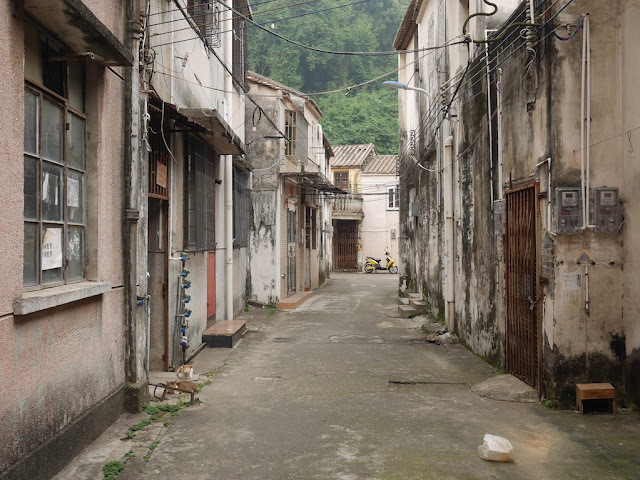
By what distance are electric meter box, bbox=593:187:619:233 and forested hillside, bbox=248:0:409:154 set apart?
36.2 meters

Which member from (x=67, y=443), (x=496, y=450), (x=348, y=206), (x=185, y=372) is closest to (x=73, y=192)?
(x=67, y=443)

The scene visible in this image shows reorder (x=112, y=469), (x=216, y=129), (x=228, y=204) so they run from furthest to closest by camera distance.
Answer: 1. (x=228, y=204)
2. (x=216, y=129)
3. (x=112, y=469)

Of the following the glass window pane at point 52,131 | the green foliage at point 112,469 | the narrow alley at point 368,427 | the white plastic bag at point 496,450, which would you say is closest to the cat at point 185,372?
the narrow alley at point 368,427

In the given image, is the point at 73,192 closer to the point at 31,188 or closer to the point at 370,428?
the point at 31,188

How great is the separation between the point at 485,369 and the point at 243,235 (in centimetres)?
833

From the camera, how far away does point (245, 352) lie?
10.0 metres

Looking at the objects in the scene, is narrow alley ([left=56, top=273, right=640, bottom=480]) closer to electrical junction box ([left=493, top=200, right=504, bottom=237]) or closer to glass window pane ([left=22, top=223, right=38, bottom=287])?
glass window pane ([left=22, top=223, right=38, bottom=287])

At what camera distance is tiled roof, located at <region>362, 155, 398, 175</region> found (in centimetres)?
3669

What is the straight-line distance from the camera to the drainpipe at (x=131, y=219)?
6.12 meters

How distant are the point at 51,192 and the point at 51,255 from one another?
1.66ft

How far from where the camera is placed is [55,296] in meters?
4.32

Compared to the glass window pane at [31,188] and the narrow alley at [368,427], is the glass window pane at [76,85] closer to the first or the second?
the glass window pane at [31,188]

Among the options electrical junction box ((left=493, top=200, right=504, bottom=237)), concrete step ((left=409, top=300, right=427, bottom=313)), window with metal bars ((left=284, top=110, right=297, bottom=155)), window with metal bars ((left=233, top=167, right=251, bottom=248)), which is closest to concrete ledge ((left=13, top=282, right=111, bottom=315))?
electrical junction box ((left=493, top=200, right=504, bottom=237))

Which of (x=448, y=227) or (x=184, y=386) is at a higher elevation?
(x=448, y=227)
